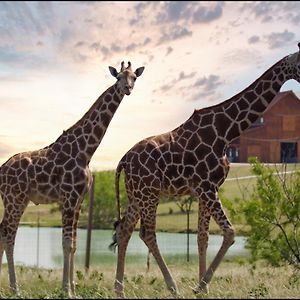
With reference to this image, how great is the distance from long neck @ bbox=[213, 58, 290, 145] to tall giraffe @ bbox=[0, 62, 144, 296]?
1.15 meters


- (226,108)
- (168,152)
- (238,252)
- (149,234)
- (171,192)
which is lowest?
(238,252)

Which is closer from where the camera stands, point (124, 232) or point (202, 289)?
point (202, 289)

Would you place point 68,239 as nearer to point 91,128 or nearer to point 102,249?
point 91,128

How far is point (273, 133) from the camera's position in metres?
25.2

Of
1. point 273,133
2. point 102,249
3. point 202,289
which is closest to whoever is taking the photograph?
point 202,289

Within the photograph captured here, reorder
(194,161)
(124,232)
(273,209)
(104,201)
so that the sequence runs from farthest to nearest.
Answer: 1. (104,201)
2. (273,209)
3. (124,232)
4. (194,161)

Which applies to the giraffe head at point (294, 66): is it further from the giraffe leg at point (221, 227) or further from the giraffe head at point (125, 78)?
the giraffe head at point (125, 78)

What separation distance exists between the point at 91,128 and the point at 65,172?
646 mm

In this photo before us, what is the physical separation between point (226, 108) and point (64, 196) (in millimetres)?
2210

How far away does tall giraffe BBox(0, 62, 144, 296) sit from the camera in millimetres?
7234

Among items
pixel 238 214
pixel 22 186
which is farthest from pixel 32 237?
pixel 22 186

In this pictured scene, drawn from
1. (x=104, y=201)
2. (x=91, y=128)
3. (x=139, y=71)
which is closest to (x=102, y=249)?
(x=104, y=201)

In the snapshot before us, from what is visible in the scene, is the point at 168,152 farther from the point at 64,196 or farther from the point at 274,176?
the point at 274,176

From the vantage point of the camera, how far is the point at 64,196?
7238 millimetres
